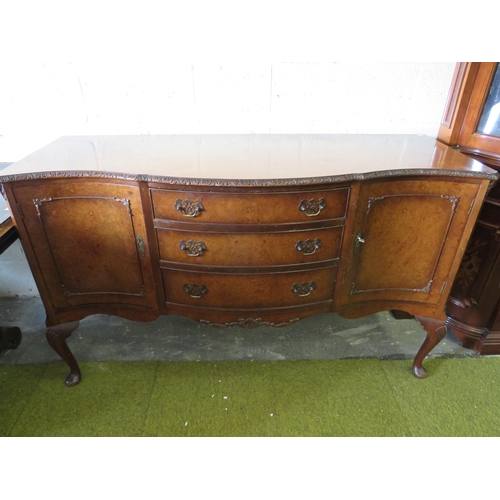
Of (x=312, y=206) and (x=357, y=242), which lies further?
(x=357, y=242)

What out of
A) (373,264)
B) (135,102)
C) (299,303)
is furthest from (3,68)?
(373,264)

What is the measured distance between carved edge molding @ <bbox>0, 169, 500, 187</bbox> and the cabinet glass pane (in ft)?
1.65

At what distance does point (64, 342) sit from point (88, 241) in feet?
1.85

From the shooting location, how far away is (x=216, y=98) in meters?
1.77

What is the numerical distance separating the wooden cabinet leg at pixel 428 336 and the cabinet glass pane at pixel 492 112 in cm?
89

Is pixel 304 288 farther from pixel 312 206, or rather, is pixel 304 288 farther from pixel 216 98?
pixel 216 98

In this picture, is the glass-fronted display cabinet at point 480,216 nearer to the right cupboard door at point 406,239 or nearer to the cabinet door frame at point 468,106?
the cabinet door frame at point 468,106

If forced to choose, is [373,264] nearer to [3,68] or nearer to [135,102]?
[135,102]

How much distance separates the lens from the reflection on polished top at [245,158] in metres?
1.22

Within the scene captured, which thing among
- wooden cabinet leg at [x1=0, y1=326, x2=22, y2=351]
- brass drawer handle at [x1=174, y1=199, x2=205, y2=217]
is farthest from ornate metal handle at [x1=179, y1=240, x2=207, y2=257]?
wooden cabinet leg at [x1=0, y1=326, x2=22, y2=351]

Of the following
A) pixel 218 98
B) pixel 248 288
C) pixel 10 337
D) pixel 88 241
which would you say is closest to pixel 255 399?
pixel 248 288

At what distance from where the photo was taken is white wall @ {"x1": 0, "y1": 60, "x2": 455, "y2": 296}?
5.66 ft

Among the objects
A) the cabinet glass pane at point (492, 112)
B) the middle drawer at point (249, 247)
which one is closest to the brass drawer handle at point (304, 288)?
the middle drawer at point (249, 247)

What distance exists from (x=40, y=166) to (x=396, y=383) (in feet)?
6.05
